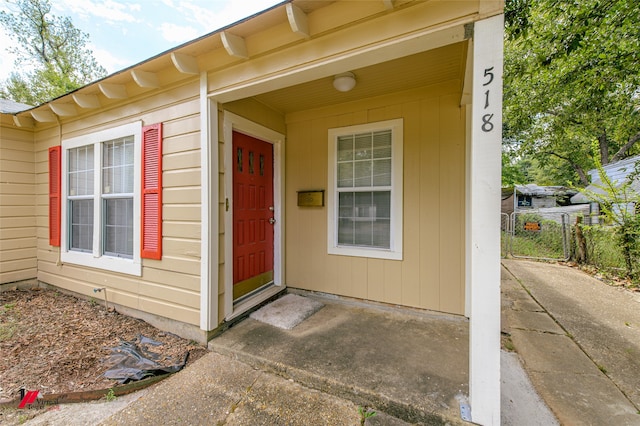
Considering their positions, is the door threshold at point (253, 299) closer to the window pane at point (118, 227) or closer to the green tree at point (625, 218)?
the window pane at point (118, 227)

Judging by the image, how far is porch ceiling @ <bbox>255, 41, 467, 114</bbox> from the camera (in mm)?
2174

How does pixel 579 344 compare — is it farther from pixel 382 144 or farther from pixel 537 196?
pixel 537 196

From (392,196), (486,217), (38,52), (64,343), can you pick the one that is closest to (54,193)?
(64,343)

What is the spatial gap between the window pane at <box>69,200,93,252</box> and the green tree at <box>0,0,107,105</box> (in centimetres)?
928

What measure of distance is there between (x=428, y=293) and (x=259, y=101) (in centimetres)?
295

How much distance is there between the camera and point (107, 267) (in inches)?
120

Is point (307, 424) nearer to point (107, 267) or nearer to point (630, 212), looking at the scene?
point (107, 267)

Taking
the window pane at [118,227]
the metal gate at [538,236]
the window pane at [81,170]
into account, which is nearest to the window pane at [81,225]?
the window pane at [81,170]

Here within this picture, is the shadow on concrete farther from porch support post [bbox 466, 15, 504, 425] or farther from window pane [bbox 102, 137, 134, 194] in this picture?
window pane [bbox 102, 137, 134, 194]

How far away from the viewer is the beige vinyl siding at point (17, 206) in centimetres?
368

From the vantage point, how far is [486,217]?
137 cm

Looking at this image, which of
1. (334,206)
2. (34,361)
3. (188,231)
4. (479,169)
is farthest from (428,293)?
(34,361)

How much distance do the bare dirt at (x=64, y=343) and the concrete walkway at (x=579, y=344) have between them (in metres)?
2.83

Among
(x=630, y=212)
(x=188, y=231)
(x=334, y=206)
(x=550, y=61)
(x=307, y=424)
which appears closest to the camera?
(x=307, y=424)
